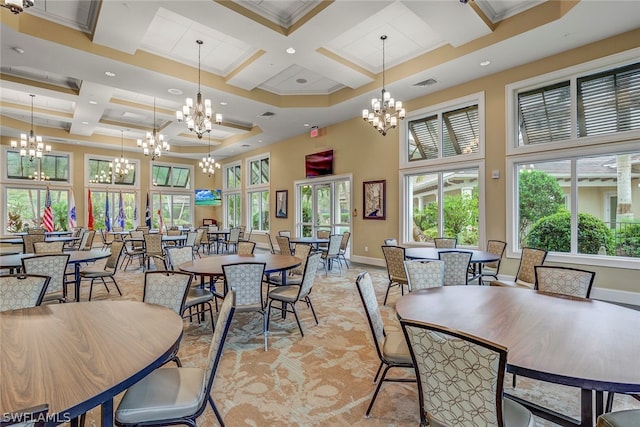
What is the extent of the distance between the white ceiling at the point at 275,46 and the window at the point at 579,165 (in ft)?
2.32

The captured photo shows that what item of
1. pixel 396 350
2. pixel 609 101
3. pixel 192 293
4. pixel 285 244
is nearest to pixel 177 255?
pixel 192 293

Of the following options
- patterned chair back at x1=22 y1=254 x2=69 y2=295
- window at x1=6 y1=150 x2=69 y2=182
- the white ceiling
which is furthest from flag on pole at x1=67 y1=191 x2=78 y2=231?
Result: patterned chair back at x1=22 y1=254 x2=69 y2=295

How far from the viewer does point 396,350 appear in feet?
6.88

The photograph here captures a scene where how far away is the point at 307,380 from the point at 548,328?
6.00 ft

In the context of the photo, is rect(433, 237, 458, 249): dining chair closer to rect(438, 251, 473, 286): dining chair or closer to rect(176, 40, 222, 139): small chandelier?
rect(438, 251, 473, 286): dining chair

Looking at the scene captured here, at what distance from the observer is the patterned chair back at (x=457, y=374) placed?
1.20 metres

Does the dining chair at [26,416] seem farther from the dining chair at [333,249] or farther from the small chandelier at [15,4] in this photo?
the dining chair at [333,249]

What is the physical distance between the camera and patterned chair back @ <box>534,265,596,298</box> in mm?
2627

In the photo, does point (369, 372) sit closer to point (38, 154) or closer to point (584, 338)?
point (584, 338)

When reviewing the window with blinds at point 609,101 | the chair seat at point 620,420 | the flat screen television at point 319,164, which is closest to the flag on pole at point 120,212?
the flat screen television at point 319,164

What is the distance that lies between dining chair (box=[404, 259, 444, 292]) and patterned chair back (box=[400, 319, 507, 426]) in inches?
59.2

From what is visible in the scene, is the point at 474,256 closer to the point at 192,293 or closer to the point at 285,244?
the point at 285,244

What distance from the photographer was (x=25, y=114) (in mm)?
8727

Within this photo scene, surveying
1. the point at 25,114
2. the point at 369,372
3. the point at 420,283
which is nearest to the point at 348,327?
the point at 369,372
